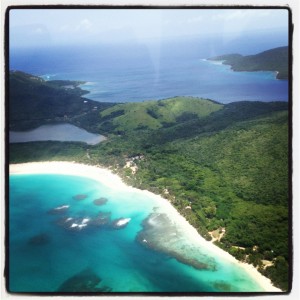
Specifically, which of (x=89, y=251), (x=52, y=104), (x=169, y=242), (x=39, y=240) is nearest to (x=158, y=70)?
(x=52, y=104)

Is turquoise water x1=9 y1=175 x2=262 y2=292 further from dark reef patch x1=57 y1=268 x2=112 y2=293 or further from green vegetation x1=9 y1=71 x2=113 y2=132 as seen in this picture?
green vegetation x1=9 y1=71 x2=113 y2=132

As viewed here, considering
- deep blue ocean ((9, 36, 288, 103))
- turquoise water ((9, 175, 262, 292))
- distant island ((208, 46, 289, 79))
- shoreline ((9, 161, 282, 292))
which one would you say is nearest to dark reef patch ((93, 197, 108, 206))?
turquoise water ((9, 175, 262, 292))

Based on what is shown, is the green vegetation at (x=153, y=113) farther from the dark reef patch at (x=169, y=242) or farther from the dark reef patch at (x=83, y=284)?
the dark reef patch at (x=83, y=284)

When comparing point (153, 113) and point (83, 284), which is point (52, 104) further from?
point (83, 284)

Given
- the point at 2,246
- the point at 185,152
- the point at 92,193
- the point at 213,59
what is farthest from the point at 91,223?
the point at 213,59

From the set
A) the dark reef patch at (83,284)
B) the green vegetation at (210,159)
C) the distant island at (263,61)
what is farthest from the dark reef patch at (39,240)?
the distant island at (263,61)

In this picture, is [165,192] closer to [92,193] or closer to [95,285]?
[92,193]
